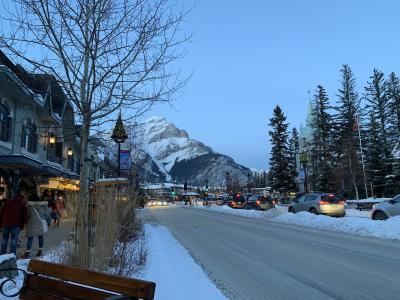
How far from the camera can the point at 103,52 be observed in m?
9.42

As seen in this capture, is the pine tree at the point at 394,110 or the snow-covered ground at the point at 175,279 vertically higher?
the pine tree at the point at 394,110

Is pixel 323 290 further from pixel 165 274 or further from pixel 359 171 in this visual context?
pixel 359 171

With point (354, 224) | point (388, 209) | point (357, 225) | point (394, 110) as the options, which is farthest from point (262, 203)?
point (394, 110)

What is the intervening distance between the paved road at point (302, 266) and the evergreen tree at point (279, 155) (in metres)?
53.6

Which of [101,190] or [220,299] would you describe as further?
[101,190]

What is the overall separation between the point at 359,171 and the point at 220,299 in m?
57.4

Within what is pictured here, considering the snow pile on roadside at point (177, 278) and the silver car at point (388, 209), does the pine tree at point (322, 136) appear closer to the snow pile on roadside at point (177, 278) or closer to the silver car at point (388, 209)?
the silver car at point (388, 209)

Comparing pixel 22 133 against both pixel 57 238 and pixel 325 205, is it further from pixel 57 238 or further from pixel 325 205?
pixel 325 205

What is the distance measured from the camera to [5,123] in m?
25.0

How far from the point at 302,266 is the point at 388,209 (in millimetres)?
13026

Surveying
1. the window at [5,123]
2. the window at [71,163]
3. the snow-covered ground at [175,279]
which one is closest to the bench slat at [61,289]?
the snow-covered ground at [175,279]

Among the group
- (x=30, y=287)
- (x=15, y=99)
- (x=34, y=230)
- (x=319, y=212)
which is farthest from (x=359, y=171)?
(x=30, y=287)

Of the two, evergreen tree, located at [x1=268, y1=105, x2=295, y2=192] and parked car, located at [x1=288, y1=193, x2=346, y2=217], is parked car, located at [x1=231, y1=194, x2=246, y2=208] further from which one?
Answer: parked car, located at [x1=288, y1=193, x2=346, y2=217]

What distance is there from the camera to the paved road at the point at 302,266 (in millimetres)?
8797
